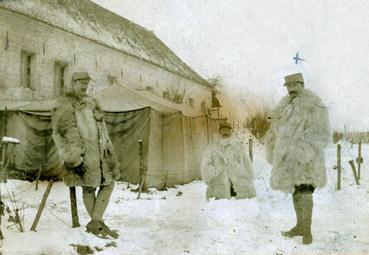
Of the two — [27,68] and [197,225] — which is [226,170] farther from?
[27,68]

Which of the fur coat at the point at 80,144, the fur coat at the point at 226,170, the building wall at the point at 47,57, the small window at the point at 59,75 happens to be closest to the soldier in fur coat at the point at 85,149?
the fur coat at the point at 80,144

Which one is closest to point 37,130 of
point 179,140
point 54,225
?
point 179,140

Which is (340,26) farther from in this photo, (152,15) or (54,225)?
(54,225)

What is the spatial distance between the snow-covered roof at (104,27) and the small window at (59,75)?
130 cm

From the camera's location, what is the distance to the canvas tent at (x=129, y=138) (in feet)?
34.1

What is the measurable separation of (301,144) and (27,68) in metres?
11.3

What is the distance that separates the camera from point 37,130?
10.6m

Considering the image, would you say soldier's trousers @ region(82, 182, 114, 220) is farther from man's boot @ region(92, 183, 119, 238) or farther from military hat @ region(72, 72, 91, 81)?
military hat @ region(72, 72, 91, 81)

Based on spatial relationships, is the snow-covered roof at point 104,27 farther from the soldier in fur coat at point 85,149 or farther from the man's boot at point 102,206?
the man's boot at point 102,206

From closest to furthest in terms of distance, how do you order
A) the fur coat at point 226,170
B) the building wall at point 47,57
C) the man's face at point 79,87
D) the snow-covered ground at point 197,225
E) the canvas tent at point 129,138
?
the snow-covered ground at point 197,225, the man's face at point 79,87, the fur coat at point 226,170, the canvas tent at point 129,138, the building wall at point 47,57

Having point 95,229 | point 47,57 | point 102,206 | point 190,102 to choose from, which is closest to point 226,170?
point 102,206

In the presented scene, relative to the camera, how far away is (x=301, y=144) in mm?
4941

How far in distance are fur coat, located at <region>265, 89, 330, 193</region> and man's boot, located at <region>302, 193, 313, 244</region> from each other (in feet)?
0.61

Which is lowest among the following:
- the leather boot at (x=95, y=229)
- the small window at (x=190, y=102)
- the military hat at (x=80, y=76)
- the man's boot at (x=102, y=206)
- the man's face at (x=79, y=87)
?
the leather boot at (x=95, y=229)
